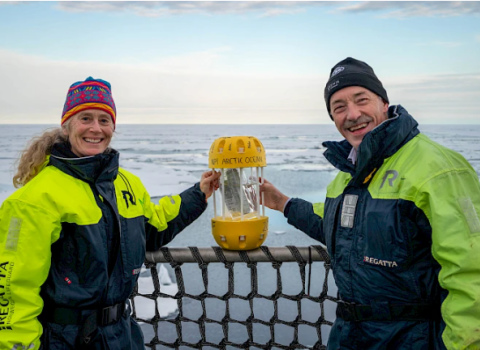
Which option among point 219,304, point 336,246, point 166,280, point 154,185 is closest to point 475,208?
point 336,246

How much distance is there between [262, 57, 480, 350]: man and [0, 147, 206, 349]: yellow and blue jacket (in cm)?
88

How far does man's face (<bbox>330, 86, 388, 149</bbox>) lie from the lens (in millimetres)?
1917

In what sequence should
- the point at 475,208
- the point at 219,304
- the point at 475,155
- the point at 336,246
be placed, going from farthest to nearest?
the point at 475,155 < the point at 219,304 < the point at 336,246 < the point at 475,208

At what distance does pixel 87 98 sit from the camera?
79.0 inches

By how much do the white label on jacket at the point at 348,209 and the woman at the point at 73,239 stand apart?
88 cm

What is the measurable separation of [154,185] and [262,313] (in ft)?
30.0

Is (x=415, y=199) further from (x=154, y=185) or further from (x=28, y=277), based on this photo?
(x=154, y=185)

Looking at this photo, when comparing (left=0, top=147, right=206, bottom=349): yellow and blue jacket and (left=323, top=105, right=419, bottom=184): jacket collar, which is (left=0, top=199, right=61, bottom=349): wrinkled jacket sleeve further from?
(left=323, top=105, right=419, bottom=184): jacket collar

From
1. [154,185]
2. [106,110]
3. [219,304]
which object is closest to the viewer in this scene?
[106,110]

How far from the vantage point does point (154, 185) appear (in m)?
13.6

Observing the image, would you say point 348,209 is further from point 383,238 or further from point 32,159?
point 32,159

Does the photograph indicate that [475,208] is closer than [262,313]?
Yes

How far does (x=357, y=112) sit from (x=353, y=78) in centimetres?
15

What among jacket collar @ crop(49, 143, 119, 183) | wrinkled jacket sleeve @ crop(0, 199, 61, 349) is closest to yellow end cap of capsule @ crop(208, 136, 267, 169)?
jacket collar @ crop(49, 143, 119, 183)
